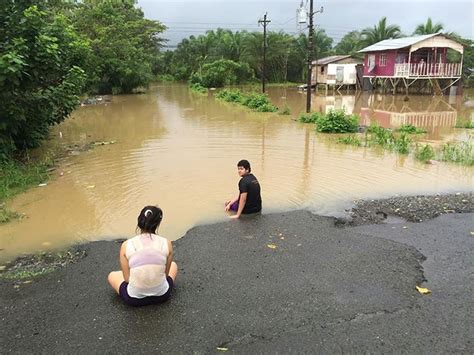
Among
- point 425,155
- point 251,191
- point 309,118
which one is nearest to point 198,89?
point 309,118

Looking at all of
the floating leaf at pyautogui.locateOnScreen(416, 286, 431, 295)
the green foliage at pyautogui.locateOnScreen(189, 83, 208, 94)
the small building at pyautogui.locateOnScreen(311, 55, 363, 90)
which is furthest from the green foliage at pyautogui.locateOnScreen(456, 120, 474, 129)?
the green foliage at pyautogui.locateOnScreen(189, 83, 208, 94)

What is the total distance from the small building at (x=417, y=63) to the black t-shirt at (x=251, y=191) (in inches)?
1239

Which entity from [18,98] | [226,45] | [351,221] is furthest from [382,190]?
[226,45]

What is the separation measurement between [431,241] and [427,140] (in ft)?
32.0

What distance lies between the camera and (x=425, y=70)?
34.8m

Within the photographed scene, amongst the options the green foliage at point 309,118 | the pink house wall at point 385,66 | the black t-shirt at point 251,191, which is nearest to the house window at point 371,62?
the pink house wall at point 385,66

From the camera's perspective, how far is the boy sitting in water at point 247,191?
6641mm

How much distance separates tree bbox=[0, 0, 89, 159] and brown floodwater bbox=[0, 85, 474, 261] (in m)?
1.36

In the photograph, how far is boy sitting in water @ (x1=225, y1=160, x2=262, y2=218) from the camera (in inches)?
261

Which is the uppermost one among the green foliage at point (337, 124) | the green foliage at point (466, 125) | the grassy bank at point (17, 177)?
the green foliage at point (337, 124)

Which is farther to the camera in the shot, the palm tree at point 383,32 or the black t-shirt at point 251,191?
the palm tree at point 383,32

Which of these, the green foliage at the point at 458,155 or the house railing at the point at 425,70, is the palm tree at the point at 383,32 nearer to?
the house railing at the point at 425,70

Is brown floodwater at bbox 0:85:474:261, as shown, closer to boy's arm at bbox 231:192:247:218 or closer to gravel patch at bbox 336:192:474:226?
boy's arm at bbox 231:192:247:218

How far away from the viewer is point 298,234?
19.7 feet
